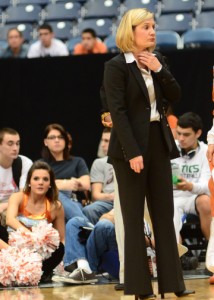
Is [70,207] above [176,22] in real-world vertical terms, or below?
below

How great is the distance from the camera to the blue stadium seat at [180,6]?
448 inches

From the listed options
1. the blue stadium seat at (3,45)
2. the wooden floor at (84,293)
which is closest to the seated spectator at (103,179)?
the wooden floor at (84,293)

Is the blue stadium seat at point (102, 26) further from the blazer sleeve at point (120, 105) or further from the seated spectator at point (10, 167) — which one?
the blazer sleeve at point (120, 105)

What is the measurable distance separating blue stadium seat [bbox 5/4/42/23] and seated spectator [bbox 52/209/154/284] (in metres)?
6.39

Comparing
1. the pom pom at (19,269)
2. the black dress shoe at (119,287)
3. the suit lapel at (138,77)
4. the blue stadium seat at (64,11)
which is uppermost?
the blue stadium seat at (64,11)

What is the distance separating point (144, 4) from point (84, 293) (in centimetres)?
660

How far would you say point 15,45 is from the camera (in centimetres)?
1091

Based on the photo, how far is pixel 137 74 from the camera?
15.0 ft

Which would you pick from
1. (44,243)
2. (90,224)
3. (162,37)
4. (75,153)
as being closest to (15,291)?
(44,243)

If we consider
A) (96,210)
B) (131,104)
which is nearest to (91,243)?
(96,210)

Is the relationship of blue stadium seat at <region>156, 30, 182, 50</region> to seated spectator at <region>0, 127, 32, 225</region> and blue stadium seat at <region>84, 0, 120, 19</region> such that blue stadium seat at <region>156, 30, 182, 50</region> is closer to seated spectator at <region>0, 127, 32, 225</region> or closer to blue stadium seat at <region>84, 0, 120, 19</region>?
blue stadium seat at <region>84, 0, 120, 19</region>

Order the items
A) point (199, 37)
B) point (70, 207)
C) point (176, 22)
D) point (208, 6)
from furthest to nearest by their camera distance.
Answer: point (176, 22) < point (208, 6) < point (199, 37) < point (70, 207)

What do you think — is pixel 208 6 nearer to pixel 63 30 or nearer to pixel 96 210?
pixel 63 30

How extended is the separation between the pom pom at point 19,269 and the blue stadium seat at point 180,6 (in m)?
6.02
